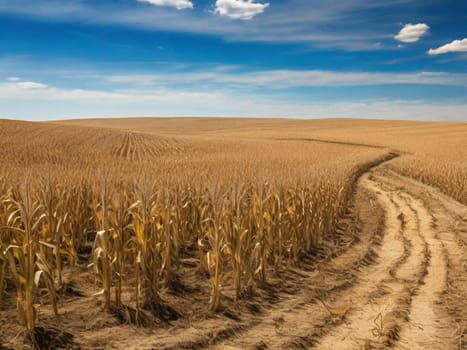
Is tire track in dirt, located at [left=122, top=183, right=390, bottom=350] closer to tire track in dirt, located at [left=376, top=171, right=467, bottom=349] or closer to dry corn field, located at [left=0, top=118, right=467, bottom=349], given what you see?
dry corn field, located at [left=0, top=118, right=467, bottom=349]

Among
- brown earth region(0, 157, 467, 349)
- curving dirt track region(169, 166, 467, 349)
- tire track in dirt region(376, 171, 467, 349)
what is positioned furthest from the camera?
tire track in dirt region(376, 171, 467, 349)

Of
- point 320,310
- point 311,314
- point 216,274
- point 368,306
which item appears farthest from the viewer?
point 368,306

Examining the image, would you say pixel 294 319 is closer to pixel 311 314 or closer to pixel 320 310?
pixel 311 314

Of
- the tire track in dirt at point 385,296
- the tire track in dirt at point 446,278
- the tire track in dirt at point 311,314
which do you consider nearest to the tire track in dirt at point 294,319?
the tire track in dirt at point 311,314

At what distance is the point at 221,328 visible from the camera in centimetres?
426

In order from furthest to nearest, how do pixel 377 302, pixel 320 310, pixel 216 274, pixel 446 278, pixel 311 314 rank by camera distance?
pixel 446 278 → pixel 377 302 → pixel 320 310 → pixel 311 314 → pixel 216 274

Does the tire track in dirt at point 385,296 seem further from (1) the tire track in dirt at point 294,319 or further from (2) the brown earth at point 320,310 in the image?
(1) the tire track in dirt at point 294,319

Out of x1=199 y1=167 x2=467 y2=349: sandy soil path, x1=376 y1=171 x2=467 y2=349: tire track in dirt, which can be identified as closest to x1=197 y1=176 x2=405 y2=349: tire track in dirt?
x1=199 y1=167 x2=467 y2=349: sandy soil path

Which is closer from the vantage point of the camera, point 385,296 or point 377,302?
point 377,302

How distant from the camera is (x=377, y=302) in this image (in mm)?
5133

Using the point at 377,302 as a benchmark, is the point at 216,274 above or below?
above

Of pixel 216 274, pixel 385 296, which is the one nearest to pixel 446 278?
pixel 385 296

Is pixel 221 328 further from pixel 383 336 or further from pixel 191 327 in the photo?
pixel 383 336

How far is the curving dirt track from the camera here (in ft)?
13.7
